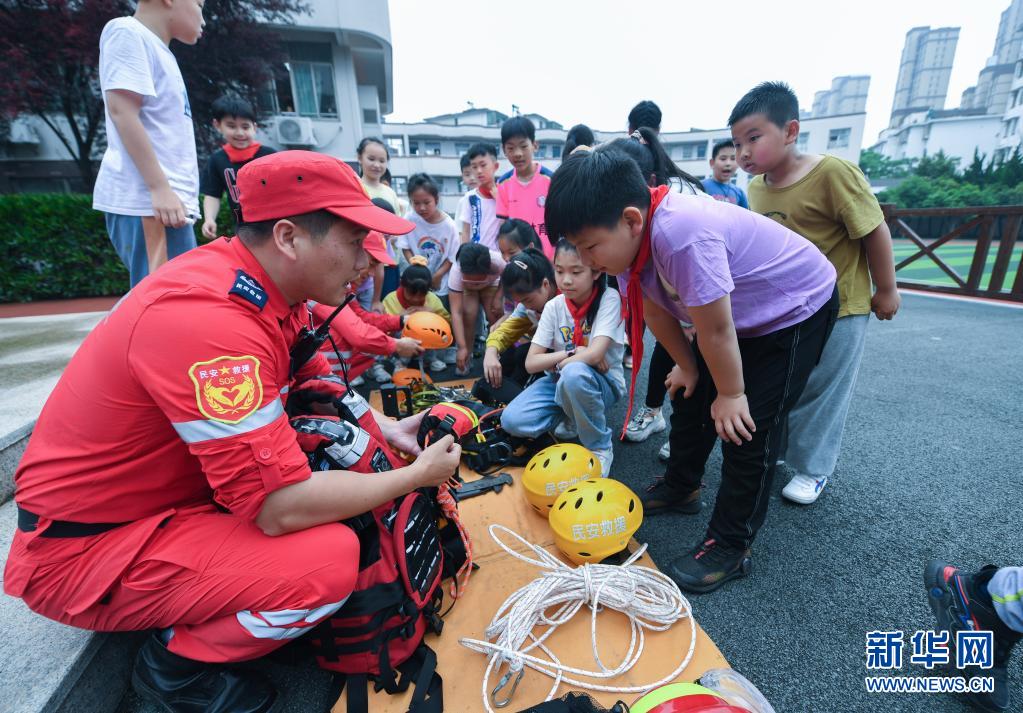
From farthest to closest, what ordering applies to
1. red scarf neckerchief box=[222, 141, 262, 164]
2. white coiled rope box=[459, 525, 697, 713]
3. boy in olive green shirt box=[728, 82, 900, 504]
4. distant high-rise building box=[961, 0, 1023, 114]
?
1. distant high-rise building box=[961, 0, 1023, 114]
2. red scarf neckerchief box=[222, 141, 262, 164]
3. boy in olive green shirt box=[728, 82, 900, 504]
4. white coiled rope box=[459, 525, 697, 713]

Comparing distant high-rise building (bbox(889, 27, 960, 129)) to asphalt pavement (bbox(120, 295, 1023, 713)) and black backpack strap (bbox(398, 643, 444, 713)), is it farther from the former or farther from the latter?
black backpack strap (bbox(398, 643, 444, 713))

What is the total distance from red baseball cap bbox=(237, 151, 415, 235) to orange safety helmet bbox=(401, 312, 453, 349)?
2483 millimetres

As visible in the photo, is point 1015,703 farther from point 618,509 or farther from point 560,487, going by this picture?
point 560,487

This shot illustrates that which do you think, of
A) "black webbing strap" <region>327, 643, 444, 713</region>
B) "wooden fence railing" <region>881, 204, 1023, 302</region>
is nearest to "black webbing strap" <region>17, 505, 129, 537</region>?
"black webbing strap" <region>327, 643, 444, 713</region>

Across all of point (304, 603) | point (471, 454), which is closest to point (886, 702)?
point (304, 603)

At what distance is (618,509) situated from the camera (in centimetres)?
177

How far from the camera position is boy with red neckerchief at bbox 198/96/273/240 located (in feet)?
10.8

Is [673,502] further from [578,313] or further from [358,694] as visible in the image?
[358,694]

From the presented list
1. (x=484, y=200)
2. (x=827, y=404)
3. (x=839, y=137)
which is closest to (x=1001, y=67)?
(x=839, y=137)

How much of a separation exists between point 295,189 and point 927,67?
112m

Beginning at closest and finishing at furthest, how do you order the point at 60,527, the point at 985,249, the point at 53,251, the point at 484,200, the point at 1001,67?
the point at 60,527, the point at 484,200, the point at 53,251, the point at 985,249, the point at 1001,67

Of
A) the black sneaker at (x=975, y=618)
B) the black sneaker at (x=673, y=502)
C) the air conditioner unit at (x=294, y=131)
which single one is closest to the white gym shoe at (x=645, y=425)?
the black sneaker at (x=673, y=502)

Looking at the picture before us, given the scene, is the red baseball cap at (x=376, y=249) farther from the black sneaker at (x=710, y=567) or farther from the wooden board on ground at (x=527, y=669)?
the black sneaker at (x=710, y=567)

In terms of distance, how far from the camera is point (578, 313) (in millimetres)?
2559
